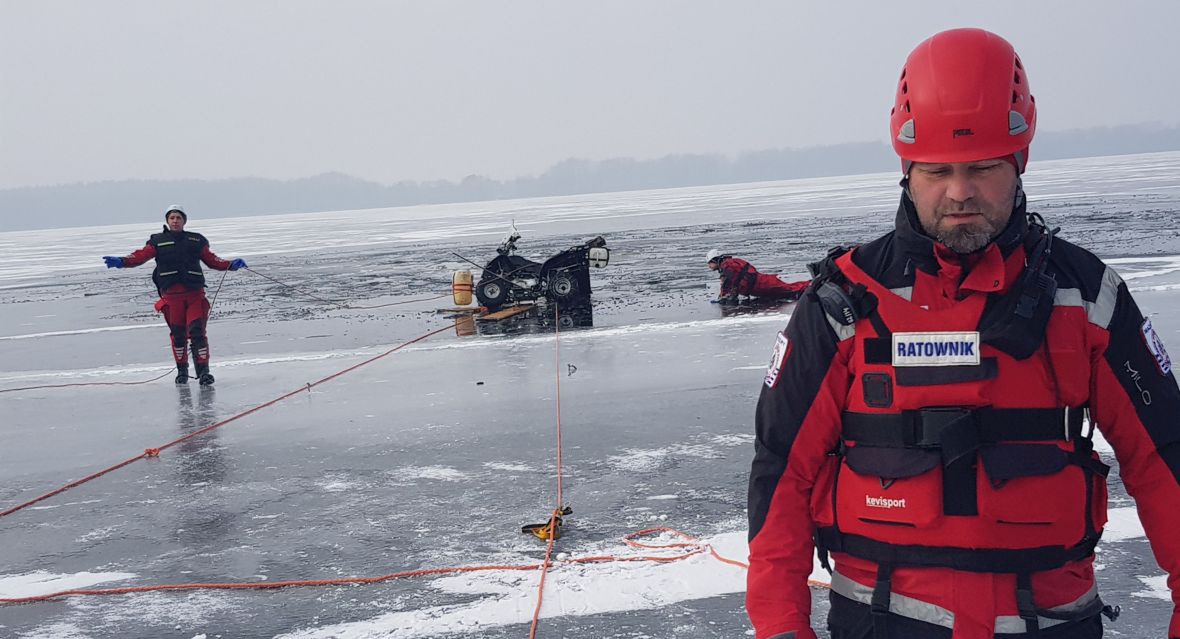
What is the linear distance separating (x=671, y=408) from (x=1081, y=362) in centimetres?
642

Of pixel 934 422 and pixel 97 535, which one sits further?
pixel 97 535

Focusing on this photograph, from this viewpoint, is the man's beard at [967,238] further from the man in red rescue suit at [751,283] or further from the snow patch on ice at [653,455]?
the man in red rescue suit at [751,283]

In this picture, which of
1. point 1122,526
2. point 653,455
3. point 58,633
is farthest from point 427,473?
point 1122,526

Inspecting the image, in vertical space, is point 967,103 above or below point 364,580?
above

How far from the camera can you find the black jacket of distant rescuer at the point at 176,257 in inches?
428

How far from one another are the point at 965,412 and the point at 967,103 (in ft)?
2.02

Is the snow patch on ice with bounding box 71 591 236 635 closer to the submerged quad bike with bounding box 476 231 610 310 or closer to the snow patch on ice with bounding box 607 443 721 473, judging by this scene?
the snow patch on ice with bounding box 607 443 721 473

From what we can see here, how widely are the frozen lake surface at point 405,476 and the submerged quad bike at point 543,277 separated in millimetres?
757

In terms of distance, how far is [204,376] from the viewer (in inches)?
432

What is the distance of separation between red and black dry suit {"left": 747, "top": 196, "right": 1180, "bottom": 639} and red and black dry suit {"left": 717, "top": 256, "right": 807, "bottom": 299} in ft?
40.0

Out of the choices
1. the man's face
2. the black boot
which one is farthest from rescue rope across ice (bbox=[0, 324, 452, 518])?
the man's face

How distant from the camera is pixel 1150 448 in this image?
1.89m

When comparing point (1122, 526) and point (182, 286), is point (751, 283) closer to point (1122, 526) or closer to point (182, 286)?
point (182, 286)

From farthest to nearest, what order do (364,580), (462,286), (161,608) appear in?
(462,286) → (364,580) → (161,608)
